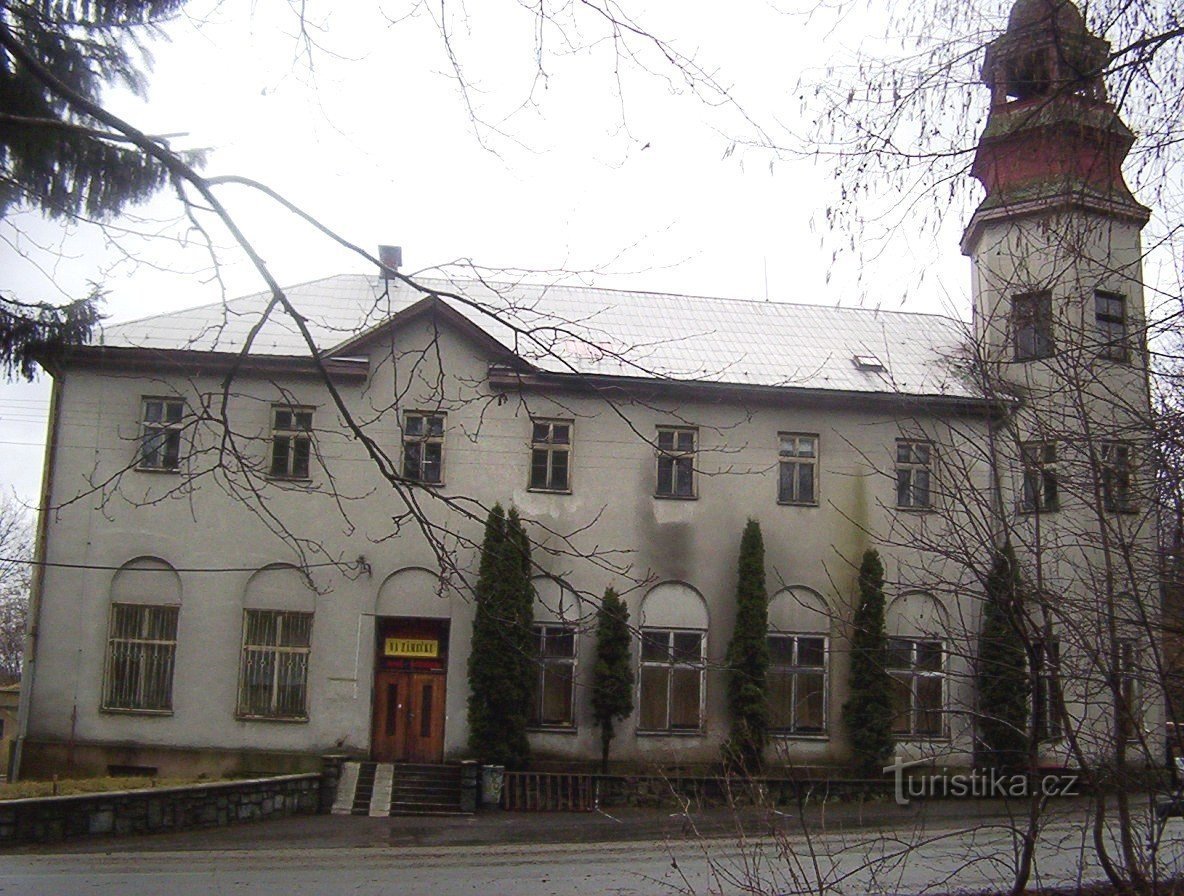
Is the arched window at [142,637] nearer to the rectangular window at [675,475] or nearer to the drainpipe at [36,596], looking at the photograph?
the drainpipe at [36,596]

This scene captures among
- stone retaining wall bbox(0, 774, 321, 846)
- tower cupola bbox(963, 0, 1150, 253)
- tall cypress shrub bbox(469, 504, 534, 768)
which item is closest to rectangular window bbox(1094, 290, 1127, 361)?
tower cupola bbox(963, 0, 1150, 253)

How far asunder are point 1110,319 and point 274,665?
1988 cm

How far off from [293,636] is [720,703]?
360 inches

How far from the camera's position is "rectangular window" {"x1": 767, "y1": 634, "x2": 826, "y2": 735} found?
24953 mm

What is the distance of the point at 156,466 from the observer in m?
24.0

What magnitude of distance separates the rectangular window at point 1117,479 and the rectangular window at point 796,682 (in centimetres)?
1720

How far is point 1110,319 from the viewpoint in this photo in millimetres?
7711

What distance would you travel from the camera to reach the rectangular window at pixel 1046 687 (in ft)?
23.4

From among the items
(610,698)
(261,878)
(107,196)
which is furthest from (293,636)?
(107,196)

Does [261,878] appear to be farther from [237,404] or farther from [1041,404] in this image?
[237,404]

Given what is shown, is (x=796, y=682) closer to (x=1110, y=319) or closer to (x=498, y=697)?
(x=498, y=697)

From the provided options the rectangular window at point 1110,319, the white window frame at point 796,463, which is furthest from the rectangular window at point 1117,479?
the white window frame at point 796,463

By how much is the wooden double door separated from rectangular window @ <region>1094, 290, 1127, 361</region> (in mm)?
18571

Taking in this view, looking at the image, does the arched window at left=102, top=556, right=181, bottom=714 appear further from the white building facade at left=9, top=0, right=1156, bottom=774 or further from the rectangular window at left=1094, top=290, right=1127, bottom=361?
the rectangular window at left=1094, top=290, right=1127, bottom=361
